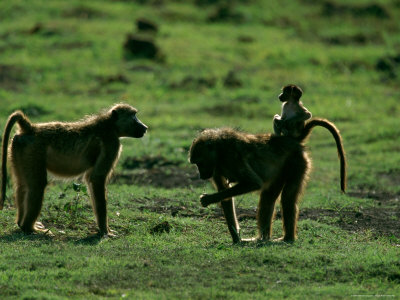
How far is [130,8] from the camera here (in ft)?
91.6

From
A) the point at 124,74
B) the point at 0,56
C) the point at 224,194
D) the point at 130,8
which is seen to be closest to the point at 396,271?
the point at 224,194

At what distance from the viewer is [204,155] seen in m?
7.57

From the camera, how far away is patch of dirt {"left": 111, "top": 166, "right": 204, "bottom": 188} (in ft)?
39.4

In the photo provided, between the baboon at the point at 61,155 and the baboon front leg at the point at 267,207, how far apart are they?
1.65 meters

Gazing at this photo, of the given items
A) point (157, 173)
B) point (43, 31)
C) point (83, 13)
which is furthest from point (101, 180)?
point (83, 13)

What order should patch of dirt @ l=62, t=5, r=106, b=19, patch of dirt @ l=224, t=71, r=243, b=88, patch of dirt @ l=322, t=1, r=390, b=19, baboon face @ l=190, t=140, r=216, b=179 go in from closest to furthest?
baboon face @ l=190, t=140, r=216, b=179 → patch of dirt @ l=224, t=71, r=243, b=88 → patch of dirt @ l=62, t=5, r=106, b=19 → patch of dirt @ l=322, t=1, r=390, b=19

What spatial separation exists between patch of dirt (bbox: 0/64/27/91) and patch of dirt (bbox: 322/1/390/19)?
43.8ft

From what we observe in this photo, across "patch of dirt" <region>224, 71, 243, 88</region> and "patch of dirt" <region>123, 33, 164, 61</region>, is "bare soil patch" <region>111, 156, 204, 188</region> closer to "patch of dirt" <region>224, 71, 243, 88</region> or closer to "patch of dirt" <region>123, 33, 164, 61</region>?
"patch of dirt" <region>224, 71, 243, 88</region>

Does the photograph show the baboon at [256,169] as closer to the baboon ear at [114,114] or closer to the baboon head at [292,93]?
the baboon head at [292,93]

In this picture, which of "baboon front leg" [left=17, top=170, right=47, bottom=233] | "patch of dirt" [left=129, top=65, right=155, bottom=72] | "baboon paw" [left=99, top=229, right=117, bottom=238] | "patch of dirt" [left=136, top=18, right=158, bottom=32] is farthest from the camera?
"patch of dirt" [left=136, top=18, right=158, bottom=32]

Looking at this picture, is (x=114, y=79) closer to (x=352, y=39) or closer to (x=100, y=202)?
(x=352, y=39)

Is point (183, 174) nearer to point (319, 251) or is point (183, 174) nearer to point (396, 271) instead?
point (319, 251)

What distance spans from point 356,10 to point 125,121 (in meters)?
22.9

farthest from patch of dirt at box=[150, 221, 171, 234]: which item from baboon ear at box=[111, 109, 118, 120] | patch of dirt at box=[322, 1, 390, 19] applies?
patch of dirt at box=[322, 1, 390, 19]
